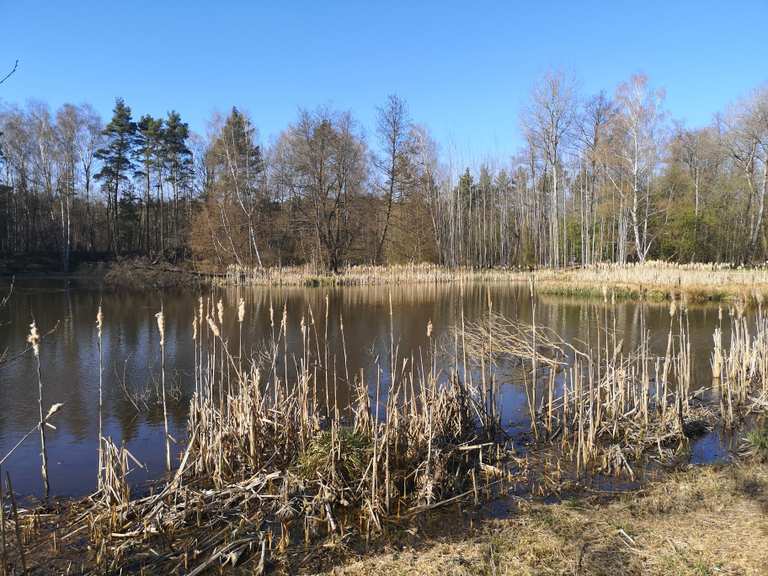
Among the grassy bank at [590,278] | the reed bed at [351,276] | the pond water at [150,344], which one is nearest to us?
the pond water at [150,344]

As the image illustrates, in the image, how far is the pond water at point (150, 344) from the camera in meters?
6.22

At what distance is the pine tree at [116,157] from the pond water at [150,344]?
1520 cm

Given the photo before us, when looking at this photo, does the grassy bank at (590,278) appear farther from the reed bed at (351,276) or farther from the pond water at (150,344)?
the pond water at (150,344)

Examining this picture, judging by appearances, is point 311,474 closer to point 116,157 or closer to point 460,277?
point 460,277

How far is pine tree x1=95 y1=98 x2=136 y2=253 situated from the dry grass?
1592 inches

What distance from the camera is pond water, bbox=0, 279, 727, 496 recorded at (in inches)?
245

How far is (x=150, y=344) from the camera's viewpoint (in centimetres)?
1288

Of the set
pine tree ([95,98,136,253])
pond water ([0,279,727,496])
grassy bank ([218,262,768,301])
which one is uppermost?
pine tree ([95,98,136,253])

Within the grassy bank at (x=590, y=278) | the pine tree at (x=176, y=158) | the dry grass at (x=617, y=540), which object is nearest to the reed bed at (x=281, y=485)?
the dry grass at (x=617, y=540)

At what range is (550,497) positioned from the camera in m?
4.39

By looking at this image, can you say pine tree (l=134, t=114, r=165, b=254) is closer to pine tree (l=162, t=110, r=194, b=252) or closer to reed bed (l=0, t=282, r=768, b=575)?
pine tree (l=162, t=110, r=194, b=252)

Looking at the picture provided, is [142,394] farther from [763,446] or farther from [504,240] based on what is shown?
[504,240]

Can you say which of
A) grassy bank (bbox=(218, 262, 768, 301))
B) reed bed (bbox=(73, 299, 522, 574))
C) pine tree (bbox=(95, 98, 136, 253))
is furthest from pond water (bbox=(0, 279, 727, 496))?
pine tree (bbox=(95, 98, 136, 253))

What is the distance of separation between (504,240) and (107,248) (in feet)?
101
